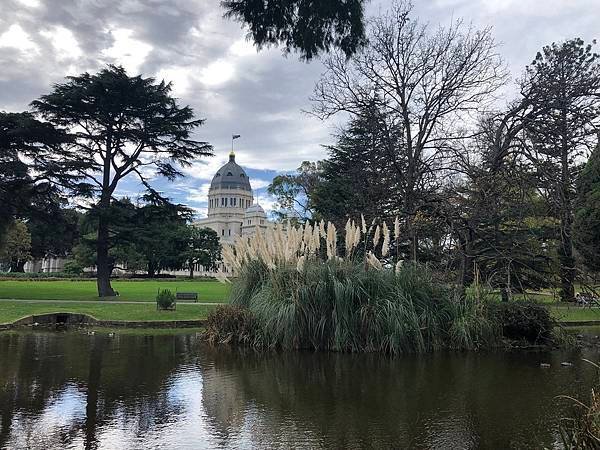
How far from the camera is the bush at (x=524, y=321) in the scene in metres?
10.4

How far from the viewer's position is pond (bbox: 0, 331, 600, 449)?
4746 millimetres

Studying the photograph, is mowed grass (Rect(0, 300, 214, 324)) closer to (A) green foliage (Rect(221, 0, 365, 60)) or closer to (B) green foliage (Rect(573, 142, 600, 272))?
(A) green foliage (Rect(221, 0, 365, 60))

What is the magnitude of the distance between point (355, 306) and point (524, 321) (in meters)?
3.52

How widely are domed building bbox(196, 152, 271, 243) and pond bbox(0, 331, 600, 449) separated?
94.3m

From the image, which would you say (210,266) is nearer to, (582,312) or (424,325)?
(582,312)

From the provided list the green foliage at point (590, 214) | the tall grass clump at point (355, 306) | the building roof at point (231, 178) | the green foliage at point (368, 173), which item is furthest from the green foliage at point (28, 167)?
the building roof at point (231, 178)

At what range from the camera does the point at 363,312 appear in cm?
939

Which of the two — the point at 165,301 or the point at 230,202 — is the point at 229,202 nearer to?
the point at 230,202

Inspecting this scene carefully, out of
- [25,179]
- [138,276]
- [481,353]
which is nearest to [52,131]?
[25,179]

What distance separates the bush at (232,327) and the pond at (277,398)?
0.54 m

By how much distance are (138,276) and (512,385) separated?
6106cm

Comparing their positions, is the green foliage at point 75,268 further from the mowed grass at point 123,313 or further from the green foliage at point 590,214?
the green foliage at point 590,214

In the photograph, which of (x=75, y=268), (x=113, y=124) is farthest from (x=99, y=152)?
(x=75, y=268)

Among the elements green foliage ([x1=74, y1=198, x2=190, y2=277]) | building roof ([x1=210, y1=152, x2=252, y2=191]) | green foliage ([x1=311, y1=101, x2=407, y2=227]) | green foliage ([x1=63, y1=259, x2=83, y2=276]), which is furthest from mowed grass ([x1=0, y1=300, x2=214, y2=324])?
building roof ([x1=210, y1=152, x2=252, y2=191])
